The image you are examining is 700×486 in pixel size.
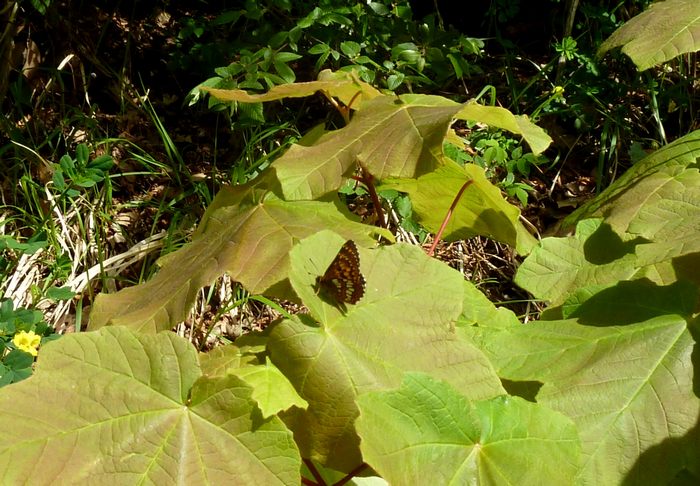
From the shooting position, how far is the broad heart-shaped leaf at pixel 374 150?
3.62 ft

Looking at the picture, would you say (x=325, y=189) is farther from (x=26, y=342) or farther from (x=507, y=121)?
(x=26, y=342)

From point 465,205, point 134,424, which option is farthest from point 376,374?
point 465,205

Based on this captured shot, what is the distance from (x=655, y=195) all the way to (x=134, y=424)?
93 cm

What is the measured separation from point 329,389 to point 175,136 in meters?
3.04

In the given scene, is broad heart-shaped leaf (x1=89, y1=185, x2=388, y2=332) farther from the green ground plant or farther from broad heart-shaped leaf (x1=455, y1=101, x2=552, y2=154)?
broad heart-shaped leaf (x1=455, y1=101, x2=552, y2=154)

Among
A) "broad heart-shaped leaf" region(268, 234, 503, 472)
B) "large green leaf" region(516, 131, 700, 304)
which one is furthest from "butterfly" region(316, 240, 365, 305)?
"large green leaf" region(516, 131, 700, 304)

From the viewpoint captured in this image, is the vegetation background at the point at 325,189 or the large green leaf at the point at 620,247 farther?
the large green leaf at the point at 620,247

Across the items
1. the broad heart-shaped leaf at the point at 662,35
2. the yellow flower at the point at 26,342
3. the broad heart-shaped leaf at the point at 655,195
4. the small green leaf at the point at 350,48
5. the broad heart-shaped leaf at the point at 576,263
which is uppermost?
the broad heart-shaped leaf at the point at 662,35

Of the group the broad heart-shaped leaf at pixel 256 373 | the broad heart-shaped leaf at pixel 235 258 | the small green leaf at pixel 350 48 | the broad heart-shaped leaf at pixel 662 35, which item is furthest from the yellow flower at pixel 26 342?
the small green leaf at pixel 350 48

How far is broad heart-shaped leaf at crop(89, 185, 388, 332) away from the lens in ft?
3.41

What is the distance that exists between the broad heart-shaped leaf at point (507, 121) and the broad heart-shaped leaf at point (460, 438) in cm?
53

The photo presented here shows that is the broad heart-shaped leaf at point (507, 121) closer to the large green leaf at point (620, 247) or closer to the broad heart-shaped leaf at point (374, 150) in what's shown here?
the broad heart-shaped leaf at point (374, 150)

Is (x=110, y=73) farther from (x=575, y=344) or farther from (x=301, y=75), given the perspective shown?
(x=575, y=344)

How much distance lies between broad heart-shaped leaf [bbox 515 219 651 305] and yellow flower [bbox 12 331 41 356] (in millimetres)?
1244
